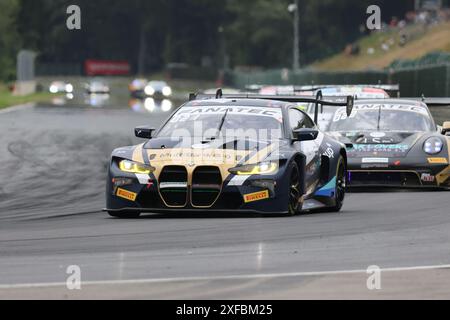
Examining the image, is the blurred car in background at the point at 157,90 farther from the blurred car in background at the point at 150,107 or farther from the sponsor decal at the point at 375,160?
the sponsor decal at the point at 375,160

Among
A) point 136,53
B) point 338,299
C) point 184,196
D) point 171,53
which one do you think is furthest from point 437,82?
point 136,53

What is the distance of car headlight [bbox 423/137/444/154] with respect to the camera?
17.6 metres

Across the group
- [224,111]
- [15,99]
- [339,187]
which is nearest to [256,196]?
[224,111]

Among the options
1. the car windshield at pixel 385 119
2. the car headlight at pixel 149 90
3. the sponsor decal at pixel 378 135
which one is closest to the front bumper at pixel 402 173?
the sponsor decal at pixel 378 135

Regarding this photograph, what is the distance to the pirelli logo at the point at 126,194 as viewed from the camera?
42.1ft

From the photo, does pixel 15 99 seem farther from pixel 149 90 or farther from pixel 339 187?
pixel 339 187

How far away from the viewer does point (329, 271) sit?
8680 millimetres

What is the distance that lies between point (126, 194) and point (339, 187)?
9.17 feet

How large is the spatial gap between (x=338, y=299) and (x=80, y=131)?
85.5ft

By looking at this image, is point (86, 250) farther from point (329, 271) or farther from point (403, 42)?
point (403, 42)

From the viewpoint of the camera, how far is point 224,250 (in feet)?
32.7

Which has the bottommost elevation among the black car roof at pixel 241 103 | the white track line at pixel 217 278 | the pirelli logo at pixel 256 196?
the white track line at pixel 217 278

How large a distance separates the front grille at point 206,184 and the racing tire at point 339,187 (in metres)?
2.07

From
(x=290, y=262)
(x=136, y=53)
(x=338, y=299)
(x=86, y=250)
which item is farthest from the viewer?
(x=136, y=53)
